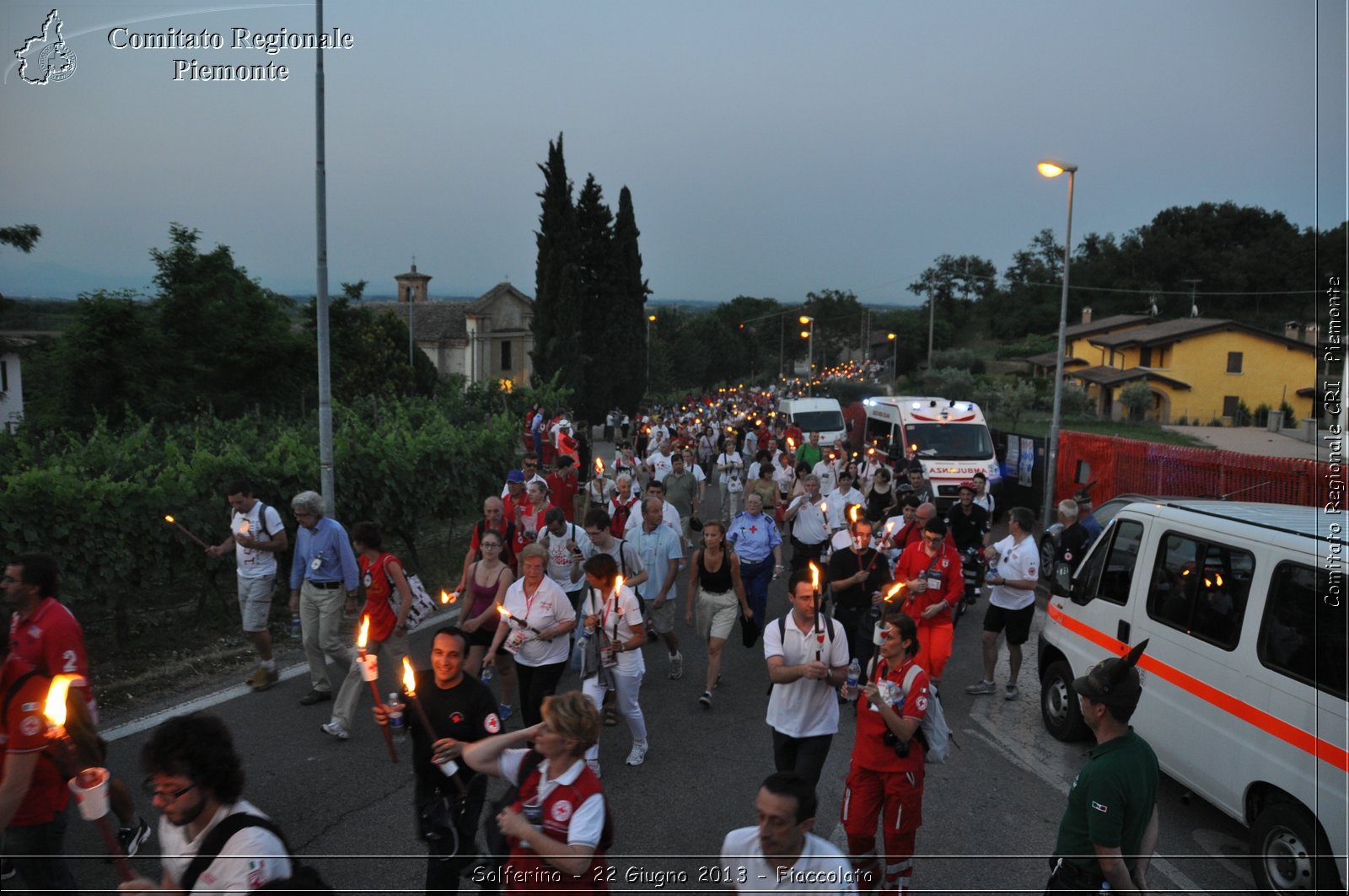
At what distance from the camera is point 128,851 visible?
508cm

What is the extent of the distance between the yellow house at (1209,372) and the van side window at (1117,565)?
39.7 metres

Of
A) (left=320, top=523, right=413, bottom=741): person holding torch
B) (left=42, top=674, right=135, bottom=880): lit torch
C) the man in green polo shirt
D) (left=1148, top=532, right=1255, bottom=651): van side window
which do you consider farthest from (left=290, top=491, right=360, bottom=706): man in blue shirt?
(left=1148, top=532, right=1255, bottom=651): van side window

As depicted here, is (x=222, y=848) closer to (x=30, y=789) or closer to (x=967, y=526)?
(x=30, y=789)

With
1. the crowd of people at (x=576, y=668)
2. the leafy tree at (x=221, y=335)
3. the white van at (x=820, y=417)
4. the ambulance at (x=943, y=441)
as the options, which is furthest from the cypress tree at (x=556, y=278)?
the crowd of people at (x=576, y=668)

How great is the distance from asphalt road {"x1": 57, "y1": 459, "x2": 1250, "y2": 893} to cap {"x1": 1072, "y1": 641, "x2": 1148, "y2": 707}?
2.09 m

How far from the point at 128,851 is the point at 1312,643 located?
21.7 ft

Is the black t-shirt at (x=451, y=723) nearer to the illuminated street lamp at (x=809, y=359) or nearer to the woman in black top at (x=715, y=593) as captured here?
the woman in black top at (x=715, y=593)

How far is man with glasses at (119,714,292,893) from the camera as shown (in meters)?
2.79

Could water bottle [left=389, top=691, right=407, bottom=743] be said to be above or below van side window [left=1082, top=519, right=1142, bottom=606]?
below

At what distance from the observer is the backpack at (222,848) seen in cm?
282

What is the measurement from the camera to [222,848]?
9.27ft

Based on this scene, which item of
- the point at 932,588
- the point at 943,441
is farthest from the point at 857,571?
the point at 943,441

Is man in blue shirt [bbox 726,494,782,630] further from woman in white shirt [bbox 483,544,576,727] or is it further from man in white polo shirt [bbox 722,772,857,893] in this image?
man in white polo shirt [bbox 722,772,857,893]

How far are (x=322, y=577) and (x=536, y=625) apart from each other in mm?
2442
